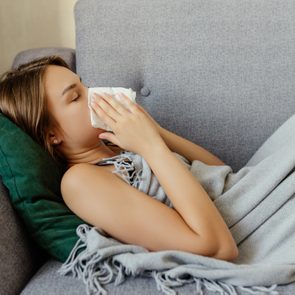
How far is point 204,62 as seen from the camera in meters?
1.35

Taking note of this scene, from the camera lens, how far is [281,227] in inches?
40.4

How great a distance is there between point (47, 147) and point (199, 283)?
1.67 feet

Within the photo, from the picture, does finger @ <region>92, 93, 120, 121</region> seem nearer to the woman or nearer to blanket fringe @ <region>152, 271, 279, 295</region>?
the woman

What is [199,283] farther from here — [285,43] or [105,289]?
[285,43]

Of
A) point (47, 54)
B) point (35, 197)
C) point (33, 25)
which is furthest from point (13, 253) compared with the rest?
point (33, 25)

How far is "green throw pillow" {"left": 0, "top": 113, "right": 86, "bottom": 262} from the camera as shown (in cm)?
102

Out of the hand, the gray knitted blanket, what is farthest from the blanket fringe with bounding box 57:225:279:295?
the hand

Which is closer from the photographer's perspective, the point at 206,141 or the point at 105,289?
the point at 105,289

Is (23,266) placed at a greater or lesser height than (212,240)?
lesser

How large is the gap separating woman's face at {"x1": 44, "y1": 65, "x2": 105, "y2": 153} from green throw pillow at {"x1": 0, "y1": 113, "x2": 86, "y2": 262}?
3.8 inches

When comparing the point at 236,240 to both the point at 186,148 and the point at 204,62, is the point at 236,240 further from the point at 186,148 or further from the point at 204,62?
the point at 204,62

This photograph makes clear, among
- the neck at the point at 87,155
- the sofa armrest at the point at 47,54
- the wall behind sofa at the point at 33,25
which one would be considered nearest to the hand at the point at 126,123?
the neck at the point at 87,155

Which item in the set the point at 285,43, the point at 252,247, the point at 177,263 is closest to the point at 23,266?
the point at 177,263

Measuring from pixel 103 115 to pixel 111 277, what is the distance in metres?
0.37
